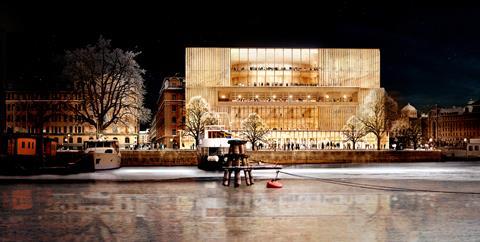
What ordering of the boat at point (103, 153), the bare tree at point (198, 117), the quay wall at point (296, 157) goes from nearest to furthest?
the boat at point (103, 153) < the quay wall at point (296, 157) < the bare tree at point (198, 117)

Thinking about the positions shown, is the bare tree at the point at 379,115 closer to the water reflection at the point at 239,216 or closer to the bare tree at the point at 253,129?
the bare tree at the point at 253,129

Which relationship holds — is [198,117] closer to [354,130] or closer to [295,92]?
[354,130]

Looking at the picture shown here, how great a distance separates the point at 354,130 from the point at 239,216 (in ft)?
309

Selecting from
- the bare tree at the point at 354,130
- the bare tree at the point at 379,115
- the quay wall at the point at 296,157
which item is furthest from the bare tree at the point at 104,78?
the bare tree at the point at 354,130

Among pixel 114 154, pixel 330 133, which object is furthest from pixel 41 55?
pixel 330 133

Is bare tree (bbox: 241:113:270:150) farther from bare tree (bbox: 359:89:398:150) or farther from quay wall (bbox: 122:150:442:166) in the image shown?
quay wall (bbox: 122:150:442:166)

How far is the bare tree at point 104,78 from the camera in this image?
65.7 metres

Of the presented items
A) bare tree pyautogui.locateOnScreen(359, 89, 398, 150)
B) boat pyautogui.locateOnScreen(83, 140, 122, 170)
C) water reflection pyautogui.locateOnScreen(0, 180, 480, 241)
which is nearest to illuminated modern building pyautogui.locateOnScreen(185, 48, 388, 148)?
bare tree pyautogui.locateOnScreen(359, 89, 398, 150)

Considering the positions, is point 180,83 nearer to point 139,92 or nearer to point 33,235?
point 139,92

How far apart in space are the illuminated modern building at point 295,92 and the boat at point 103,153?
5905cm

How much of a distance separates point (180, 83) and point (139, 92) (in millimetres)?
73092

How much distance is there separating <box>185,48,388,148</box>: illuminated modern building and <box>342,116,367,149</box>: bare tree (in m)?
7.28

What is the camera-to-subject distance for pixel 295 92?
12369 centimetres

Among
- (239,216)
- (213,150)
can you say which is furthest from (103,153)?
(239,216)
